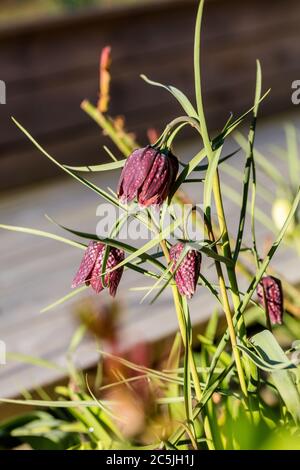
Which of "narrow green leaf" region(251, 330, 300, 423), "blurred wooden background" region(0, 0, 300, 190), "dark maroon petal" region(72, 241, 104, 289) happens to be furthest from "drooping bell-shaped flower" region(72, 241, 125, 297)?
"blurred wooden background" region(0, 0, 300, 190)

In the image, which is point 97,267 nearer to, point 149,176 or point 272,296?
point 149,176

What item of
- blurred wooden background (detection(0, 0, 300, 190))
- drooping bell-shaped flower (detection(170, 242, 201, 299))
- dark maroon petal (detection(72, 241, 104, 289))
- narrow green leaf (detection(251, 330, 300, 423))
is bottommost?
→ narrow green leaf (detection(251, 330, 300, 423))

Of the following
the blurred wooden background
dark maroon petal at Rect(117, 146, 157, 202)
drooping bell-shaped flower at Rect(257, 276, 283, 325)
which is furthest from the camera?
the blurred wooden background

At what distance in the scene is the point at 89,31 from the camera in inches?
132

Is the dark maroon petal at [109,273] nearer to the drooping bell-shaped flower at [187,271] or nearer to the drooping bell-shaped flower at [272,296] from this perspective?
the drooping bell-shaped flower at [187,271]

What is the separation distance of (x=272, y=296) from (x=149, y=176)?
0.83ft

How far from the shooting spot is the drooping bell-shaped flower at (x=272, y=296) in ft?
2.95

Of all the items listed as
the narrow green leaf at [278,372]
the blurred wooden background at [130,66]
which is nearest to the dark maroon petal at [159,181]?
the narrow green leaf at [278,372]

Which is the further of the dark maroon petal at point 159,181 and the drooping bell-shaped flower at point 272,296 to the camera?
the drooping bell-shaped flower at point 272,296

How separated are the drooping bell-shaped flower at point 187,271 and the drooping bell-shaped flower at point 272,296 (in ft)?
0.53

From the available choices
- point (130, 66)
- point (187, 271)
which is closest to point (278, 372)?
point (187, 271)

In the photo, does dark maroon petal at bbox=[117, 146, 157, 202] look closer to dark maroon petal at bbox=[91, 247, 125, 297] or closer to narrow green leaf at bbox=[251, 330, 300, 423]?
dark maroon petal at bbox=[91, 247, 125, 297]

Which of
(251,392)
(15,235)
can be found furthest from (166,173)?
(15,235)

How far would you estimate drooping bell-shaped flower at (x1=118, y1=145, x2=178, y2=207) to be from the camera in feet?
Result: 2.35
